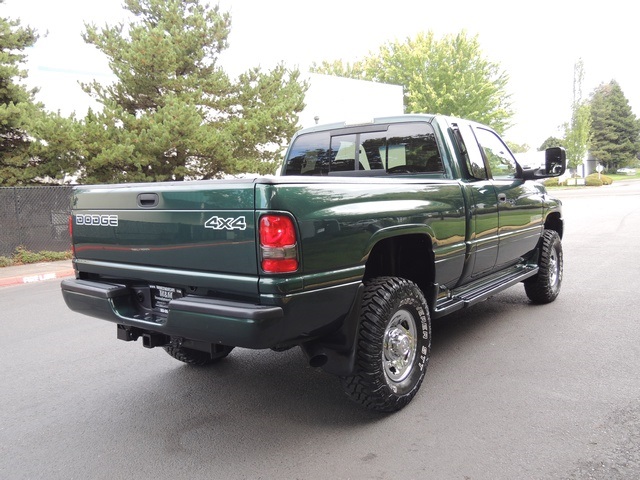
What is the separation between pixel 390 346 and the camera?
3.39m

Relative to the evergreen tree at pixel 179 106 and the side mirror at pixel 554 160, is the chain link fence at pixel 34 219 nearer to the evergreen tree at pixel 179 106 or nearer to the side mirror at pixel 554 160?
the evergreen tree at pixel 179 106

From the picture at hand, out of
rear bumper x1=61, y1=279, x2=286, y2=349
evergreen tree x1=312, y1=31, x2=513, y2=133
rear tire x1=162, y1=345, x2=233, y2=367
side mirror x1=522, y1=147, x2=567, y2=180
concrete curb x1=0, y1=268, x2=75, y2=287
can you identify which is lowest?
concrete curb x1=0, y1=268, x2=75, y2=287

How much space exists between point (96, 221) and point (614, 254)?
31.4 feet

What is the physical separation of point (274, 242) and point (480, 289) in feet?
8.78

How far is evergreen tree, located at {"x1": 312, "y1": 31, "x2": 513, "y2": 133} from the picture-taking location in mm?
37938

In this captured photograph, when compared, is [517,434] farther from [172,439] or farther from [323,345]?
[172,439]

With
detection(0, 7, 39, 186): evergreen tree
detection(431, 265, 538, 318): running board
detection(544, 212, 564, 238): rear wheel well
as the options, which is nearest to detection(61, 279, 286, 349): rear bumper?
detection(431, 265, 538, 318): running board

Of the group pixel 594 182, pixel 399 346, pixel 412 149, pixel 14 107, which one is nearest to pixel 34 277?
pixel 14 107

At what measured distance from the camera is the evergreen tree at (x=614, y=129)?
71188 millimetres

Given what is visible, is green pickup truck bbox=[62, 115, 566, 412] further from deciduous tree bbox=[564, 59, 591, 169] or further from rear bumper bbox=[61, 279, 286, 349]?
deciduous tree bbox=[564, 59, 591, 169]

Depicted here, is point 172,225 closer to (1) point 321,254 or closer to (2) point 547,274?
(1) point 321,254

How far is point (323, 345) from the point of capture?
3.09 metres

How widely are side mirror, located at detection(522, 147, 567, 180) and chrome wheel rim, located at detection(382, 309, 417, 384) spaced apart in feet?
8.56

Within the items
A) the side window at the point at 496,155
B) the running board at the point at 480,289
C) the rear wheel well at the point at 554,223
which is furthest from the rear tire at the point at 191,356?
the rear wheel well at the point at 554,223
